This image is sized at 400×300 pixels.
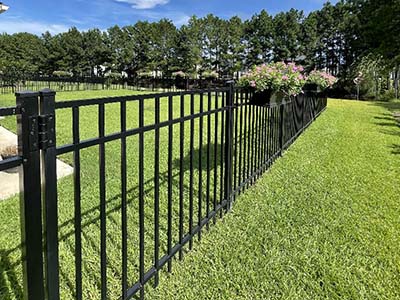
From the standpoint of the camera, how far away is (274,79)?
4496mm

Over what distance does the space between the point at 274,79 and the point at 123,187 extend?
3.25m

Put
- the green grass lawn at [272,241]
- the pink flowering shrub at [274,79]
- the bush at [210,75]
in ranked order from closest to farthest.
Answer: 1. the green grass lawn at [272,241]
2. the pink flowering shrub at [274,79]
3. the bush at [210,75]

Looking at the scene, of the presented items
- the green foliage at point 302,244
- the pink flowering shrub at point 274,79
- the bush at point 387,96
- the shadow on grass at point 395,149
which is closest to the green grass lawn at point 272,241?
the green foliage at point 302,244

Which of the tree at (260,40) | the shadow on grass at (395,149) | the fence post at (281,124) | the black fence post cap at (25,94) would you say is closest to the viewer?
the black fence post cap at (25,94)

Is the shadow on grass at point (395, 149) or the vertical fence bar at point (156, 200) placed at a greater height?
the vertical fence bar at point (156, 200)

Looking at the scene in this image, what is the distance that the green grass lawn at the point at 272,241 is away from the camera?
7.11ft

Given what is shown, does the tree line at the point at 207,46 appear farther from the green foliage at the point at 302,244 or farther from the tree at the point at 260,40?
the green foliage at the point at 302,244

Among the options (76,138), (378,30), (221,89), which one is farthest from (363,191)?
(378,30)

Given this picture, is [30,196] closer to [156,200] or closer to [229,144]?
[156,200]

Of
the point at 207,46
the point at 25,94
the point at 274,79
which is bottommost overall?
the point at 25,94

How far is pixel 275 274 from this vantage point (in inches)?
91.3

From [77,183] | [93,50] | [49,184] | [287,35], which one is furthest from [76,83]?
[287,35]

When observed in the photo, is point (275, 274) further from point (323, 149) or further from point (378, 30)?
point (378, 30)

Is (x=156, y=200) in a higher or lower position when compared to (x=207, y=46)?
lower
